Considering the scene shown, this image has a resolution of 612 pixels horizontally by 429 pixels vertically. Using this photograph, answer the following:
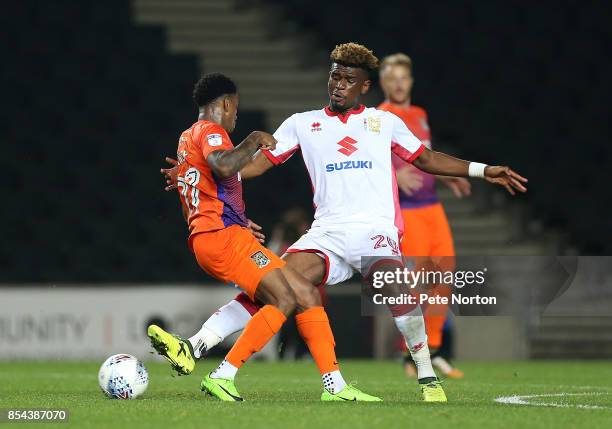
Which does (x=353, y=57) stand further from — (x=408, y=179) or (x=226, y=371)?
(x=408, y=179)

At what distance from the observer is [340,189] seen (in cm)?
615

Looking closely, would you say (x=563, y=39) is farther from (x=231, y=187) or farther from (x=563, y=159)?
(x=231, y=187)

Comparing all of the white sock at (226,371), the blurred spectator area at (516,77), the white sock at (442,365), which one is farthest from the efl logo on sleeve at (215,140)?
the blurred spectator area at (516,77)

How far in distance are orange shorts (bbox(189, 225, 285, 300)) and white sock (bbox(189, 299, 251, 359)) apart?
0.97 ft

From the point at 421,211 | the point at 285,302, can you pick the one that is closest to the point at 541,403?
the point at 285,302

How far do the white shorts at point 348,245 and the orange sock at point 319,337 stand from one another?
11.7 inches

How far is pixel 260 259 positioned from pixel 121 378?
0.86 metres

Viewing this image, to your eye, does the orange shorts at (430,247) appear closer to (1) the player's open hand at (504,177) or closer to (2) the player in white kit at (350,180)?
(2) the player in white kit at (350,180)

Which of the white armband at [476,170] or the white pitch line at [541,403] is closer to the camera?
the white pitch line at [541,403]

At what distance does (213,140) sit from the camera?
5.86 metres

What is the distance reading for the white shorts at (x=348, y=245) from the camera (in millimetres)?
6102

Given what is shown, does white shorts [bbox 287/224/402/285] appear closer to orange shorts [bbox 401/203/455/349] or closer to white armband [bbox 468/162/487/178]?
white armband [bbox 468/162/487/178]

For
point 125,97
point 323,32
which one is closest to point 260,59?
point 323,32

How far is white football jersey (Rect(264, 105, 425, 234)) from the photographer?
20.1 feet
